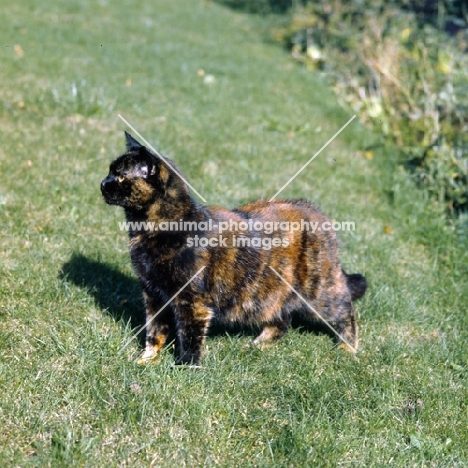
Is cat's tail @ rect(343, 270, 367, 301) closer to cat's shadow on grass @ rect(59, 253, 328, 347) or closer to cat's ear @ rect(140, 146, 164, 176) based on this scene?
cat's shadow on grass @ rect(59, 253, 328, 347)

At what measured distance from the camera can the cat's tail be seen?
4297 mm

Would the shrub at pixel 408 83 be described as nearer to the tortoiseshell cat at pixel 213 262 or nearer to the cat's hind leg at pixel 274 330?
the tortoiseshell cat at pixel 213 262

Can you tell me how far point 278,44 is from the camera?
1359cm

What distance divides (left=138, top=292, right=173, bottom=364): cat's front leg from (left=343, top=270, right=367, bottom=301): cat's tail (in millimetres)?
1342

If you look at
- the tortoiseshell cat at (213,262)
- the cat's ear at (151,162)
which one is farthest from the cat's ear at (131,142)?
the cat's ear at (151,162)

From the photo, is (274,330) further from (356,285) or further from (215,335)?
(356,285)

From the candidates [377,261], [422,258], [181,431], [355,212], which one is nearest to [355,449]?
[181,431]

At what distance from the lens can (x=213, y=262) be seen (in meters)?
3.61

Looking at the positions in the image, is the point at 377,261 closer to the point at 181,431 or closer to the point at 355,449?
the point at 355,449

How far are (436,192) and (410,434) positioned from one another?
149 inches

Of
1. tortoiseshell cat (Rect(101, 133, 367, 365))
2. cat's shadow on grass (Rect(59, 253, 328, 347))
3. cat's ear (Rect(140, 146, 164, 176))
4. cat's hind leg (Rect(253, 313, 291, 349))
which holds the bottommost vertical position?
cat's hind leg (Rect(253, 313, 291, 349))

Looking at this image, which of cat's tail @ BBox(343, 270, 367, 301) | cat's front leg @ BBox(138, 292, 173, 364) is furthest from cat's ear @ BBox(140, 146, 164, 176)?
cat's tail @ BBox(343, 270, 367, 301)

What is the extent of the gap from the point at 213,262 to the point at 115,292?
953mm

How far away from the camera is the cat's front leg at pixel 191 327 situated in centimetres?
354
